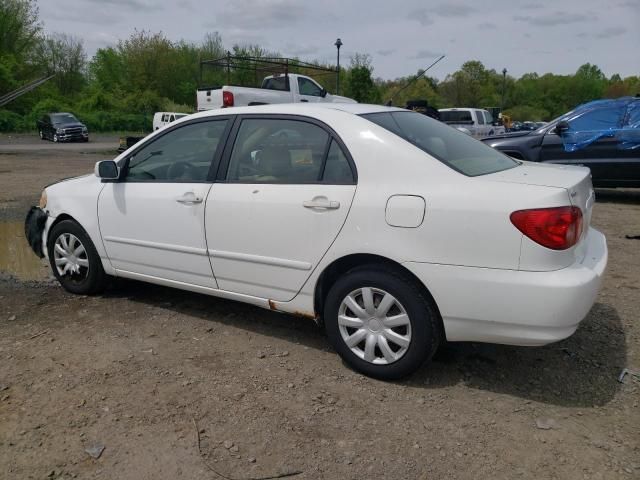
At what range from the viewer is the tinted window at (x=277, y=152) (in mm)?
3520

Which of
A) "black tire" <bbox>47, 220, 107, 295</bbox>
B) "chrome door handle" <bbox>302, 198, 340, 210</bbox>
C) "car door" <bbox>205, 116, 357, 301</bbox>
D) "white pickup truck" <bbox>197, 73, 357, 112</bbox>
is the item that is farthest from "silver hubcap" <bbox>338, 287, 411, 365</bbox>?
"white pickup truck" <bbox>197, 73, 357, 112</bbox>

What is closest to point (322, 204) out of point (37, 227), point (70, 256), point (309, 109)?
point (309, 109)

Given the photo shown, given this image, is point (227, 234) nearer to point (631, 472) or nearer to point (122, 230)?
point (122, 230)

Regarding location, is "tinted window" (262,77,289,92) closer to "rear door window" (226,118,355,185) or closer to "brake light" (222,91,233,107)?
"brake light" (222,91,233,107)

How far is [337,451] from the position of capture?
268 cm

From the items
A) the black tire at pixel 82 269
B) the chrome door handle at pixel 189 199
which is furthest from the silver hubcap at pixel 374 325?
the black tire at pixel 82 269

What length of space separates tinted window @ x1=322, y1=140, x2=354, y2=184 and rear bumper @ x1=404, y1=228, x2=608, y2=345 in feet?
2.16

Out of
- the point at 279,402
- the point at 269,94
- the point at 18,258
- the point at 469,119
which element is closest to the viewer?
the point at 279,402

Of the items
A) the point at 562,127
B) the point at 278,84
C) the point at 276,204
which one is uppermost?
the point at 278,84

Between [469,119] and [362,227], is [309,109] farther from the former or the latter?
[469,119]

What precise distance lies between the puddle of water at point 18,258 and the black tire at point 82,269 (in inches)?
26.3

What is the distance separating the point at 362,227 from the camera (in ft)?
10.5

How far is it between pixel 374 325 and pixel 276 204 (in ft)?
3.14

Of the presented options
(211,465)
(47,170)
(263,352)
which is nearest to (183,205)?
(263,352)
